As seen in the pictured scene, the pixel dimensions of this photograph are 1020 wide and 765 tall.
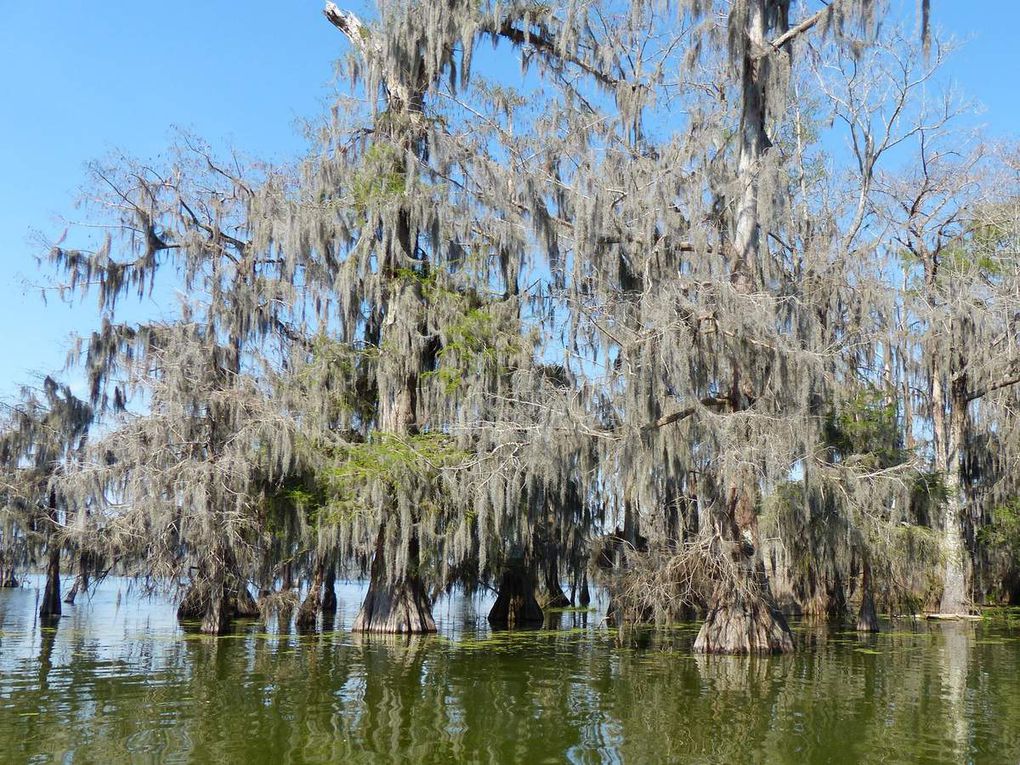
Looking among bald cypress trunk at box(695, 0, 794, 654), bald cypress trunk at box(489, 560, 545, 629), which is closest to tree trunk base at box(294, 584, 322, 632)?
bald cypress trunk at box(489, 560, 545, 629)

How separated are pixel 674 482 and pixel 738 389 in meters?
1.54

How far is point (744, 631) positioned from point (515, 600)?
7764 mm

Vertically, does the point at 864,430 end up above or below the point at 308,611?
above

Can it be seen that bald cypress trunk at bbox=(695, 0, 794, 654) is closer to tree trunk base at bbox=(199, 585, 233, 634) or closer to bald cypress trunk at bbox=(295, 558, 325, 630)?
tree trunk base at bbox=(199, 585, 233, 634)

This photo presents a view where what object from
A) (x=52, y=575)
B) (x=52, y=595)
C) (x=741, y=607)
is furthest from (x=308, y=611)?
(x=741, y=607)

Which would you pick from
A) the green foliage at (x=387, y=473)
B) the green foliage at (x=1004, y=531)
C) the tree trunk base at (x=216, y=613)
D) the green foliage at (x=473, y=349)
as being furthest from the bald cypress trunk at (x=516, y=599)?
the green foliage at (x=1004, y=531)

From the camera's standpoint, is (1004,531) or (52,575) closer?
(52,575)

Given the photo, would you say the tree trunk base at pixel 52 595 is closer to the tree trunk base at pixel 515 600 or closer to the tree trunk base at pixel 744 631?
the tree trunk base at pixel 515 600

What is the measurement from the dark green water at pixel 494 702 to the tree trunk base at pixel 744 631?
1.18 feet

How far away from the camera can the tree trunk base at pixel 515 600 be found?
1938cm

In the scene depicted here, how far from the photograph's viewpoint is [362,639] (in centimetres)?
1515

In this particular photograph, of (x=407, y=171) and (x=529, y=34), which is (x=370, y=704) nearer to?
(x=407, y=171)

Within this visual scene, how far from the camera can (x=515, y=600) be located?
63.9 ft

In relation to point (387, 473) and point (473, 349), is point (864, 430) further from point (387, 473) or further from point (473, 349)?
point (387, 473)
